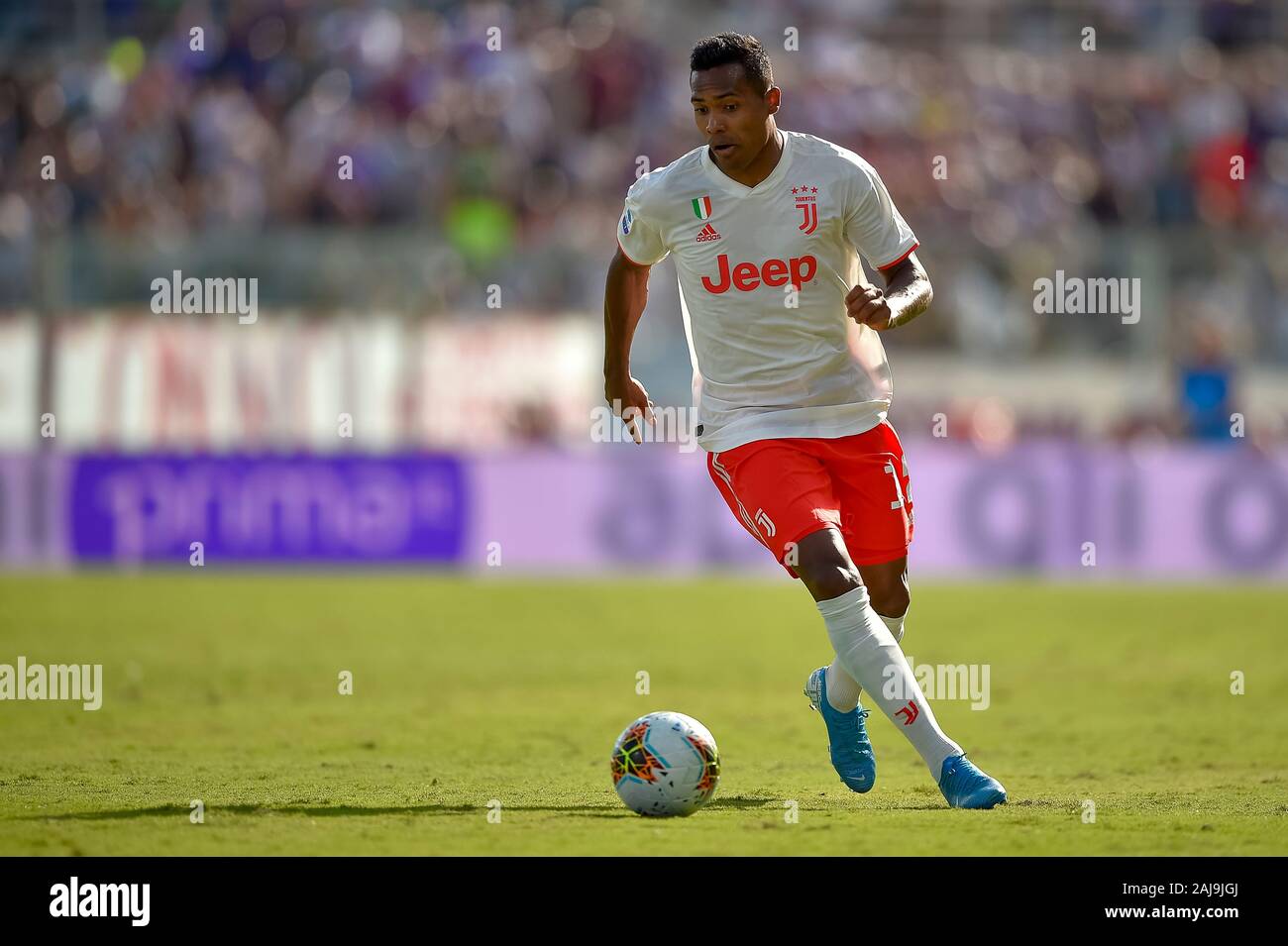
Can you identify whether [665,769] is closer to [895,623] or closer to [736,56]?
[895,623]

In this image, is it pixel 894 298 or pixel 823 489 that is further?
pixel 823 489

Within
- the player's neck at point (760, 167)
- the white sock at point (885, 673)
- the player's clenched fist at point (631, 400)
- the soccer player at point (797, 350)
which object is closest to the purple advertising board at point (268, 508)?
the player's clenched fist at point (631, 400)

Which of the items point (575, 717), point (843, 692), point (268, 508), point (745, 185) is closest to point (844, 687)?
point (843, 692)

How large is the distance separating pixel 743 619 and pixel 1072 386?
6.35m

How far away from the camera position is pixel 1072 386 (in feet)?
71.4

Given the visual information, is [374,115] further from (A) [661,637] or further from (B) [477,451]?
(A) [661,637]

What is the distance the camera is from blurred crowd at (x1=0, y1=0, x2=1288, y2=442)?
21609 millimetres

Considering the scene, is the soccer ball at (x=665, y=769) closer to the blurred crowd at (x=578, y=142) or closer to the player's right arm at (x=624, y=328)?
the player's right arm at (x=624, y=328)

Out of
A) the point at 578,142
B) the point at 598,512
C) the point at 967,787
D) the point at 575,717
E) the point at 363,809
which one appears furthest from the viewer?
the point at 578,142

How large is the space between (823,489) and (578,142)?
1618 centimetres

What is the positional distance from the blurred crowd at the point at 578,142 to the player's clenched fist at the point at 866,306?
47.0 feet

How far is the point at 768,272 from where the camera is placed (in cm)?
802
